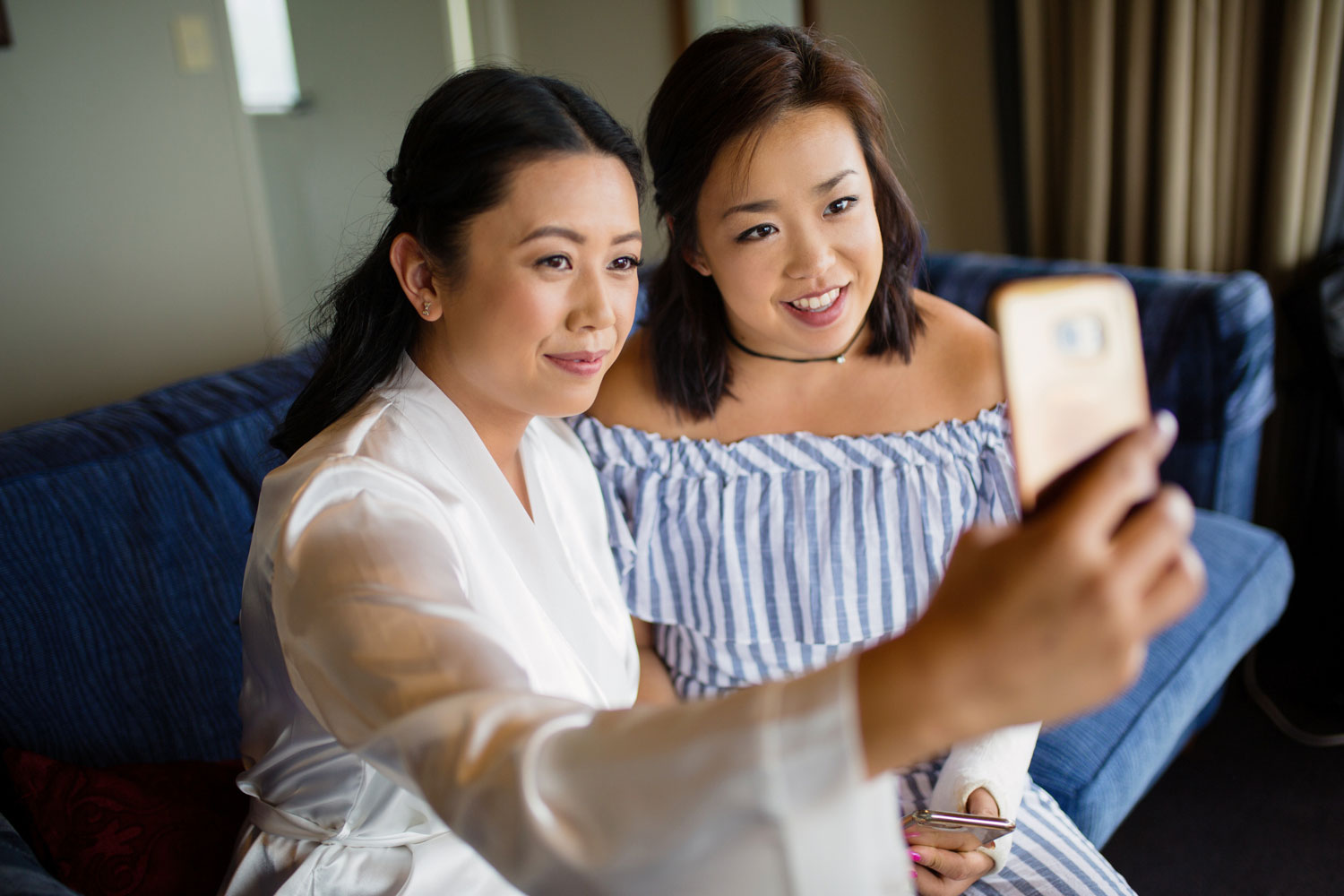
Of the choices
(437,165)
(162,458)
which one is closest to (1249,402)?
(437,165)

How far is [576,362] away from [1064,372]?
64 centimetres

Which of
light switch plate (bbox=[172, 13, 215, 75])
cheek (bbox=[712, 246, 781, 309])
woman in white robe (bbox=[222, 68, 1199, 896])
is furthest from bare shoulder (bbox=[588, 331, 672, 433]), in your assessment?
light switch plate (bbox=[172, 13, 215, 75])

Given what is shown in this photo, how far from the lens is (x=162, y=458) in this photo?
4.98 ft

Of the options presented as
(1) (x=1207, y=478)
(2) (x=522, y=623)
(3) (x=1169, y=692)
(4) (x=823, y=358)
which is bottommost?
(3) (x=1169, y=692)

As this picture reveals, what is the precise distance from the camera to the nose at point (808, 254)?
132cm

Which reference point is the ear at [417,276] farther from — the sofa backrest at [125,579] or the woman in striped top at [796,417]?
the sofa backrest at [125,579]

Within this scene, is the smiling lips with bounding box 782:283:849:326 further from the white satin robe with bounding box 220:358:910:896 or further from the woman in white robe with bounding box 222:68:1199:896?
the white satin robe with bounding box 220:358:910:896

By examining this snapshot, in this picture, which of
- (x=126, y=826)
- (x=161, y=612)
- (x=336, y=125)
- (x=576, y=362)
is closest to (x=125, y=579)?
(x=161, y=612)

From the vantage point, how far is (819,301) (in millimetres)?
1366

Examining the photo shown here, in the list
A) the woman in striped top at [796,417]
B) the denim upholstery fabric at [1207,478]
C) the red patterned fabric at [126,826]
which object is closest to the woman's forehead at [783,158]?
the woman in striped top at [796,417]

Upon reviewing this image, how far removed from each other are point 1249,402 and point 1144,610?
1.98 m

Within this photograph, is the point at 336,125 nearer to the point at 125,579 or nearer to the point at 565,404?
the point at 125,579

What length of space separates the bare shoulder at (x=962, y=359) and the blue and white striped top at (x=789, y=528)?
3 centimetres

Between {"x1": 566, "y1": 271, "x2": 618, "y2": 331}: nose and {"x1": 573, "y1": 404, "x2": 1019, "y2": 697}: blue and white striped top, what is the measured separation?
0.44 meters
